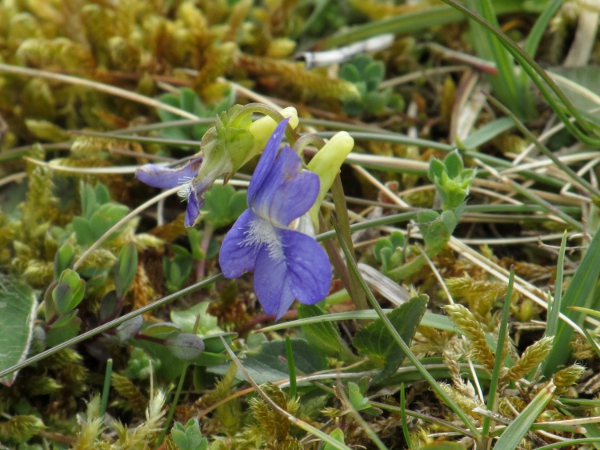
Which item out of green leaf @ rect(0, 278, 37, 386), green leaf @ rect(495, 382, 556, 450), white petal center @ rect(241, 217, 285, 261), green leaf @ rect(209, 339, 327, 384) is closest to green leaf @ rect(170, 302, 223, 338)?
green leaf @ rect(209, 339, 327, 384)

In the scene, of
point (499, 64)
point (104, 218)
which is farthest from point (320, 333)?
point (499, 64)

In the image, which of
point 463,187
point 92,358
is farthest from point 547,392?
point 92,358

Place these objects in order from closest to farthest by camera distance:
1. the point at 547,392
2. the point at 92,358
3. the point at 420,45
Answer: the point at 547,392, the point at 92,358, the point at 420,45

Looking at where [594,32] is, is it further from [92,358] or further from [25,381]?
[25,381]

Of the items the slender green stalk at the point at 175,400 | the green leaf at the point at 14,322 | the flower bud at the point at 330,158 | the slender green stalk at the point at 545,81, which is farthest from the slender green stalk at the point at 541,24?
the green leaf at the point at 14,322

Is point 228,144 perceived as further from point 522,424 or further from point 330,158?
point 522,424

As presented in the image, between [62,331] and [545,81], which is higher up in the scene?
[545,81]
